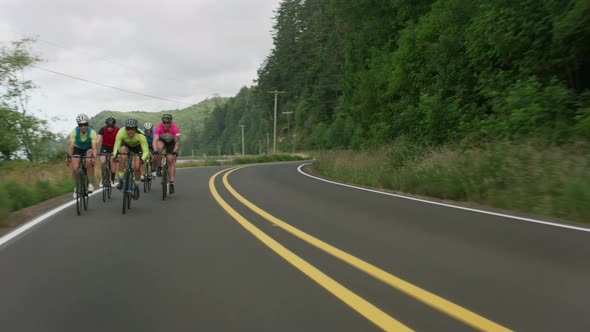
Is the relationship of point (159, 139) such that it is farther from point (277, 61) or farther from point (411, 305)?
point (277, 61)

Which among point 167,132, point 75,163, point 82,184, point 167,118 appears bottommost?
point 82,184

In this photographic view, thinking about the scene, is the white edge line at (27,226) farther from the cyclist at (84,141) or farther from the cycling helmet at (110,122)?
the cycling helmet at (110,122)

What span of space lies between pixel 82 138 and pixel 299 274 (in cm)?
739

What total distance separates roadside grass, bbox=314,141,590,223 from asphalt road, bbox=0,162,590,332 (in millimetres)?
1269

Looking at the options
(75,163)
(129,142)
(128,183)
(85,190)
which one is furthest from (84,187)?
(129,142)

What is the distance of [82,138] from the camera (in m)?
9.73

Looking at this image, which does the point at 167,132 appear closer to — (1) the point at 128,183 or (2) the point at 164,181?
(2) the point at 164,181

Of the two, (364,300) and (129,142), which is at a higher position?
(129,142)

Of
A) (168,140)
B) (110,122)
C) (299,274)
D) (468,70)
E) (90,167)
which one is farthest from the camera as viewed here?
(468,70)

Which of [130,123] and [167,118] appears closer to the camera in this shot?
[130,123]

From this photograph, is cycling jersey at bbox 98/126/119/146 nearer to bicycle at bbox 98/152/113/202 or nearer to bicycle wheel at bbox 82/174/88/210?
bicycle at bbox 98/152/113/202

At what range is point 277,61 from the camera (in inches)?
3501

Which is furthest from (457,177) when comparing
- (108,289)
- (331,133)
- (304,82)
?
(304,82)

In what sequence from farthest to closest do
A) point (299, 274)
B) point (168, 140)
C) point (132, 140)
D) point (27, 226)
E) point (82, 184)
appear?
point (168, 140) < point (132, 140) < point (82, 184) < point (27, 226) < point (299, 274)
